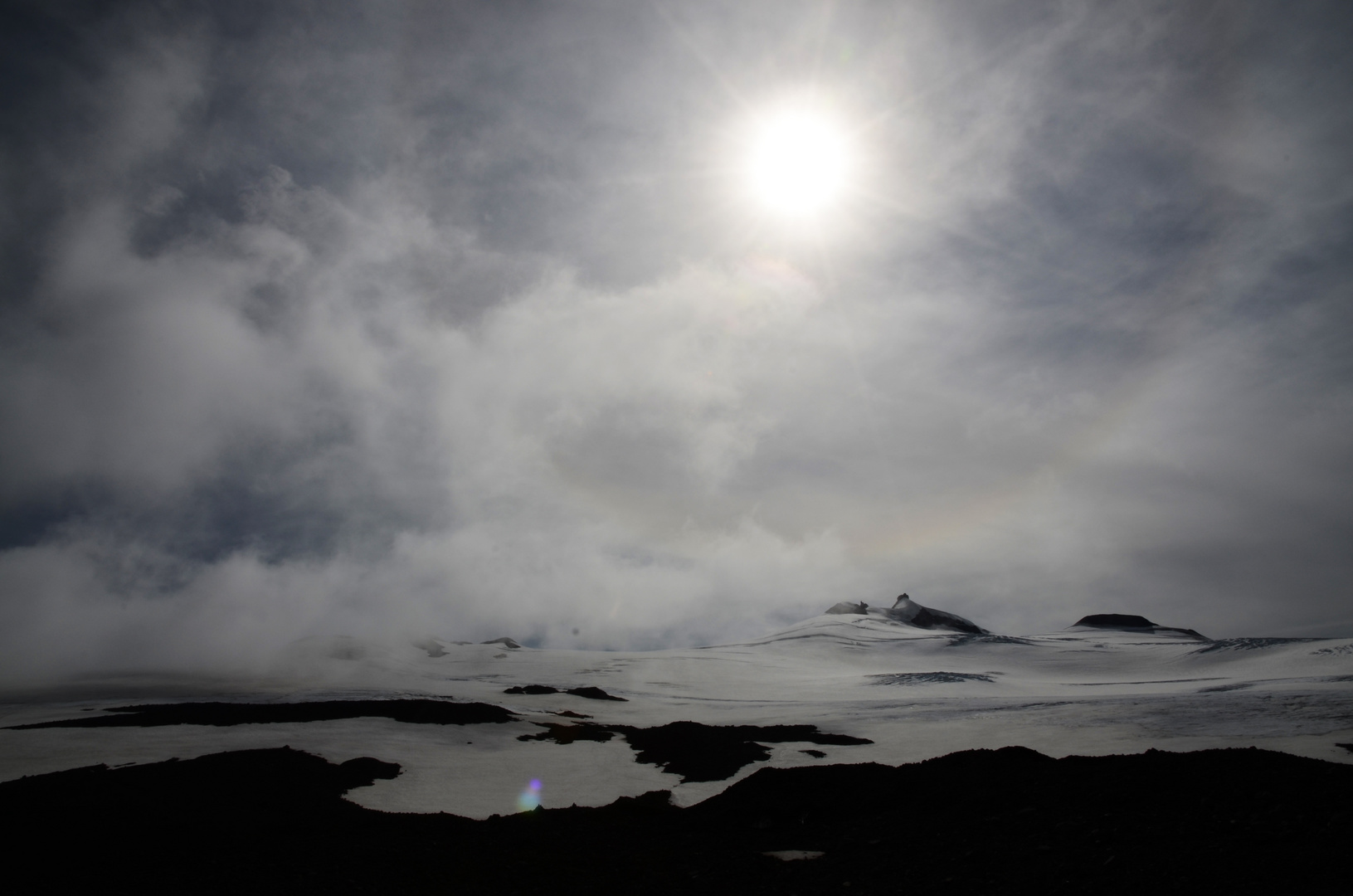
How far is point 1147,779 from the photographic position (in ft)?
58.7

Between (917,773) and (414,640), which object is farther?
(414,640)

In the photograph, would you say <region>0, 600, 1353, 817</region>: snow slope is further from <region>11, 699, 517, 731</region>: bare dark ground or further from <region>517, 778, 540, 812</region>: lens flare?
<region>11, 699, 517, 731</region>: bare dark ground

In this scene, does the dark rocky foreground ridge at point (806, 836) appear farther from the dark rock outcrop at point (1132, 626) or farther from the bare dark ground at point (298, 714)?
the dark rock outcrop at point (1132, 626)

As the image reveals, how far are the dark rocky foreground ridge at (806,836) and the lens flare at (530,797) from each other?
4.73m

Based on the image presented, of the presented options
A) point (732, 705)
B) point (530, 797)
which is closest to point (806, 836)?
point (530, 797)

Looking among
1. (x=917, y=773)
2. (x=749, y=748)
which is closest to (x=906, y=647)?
(x=749, y=748)

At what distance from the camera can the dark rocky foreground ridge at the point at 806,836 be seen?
13727 millimetres

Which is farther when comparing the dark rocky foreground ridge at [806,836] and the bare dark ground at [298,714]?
the bare dark ground at [298,714]

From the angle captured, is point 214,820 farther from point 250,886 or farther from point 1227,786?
point 1227,786

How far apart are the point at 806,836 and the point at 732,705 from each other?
54.8m

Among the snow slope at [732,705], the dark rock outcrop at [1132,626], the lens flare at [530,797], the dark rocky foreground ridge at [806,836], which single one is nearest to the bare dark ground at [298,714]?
the snow slope at [732,705]

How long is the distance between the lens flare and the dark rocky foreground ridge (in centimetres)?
473

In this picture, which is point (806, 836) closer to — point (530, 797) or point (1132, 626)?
point (530, 797)

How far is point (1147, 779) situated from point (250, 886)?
888 inches
